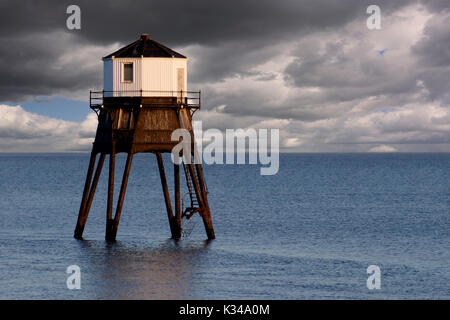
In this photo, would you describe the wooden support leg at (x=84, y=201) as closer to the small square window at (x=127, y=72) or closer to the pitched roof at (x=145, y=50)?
the small square window at (x=127, y=72)

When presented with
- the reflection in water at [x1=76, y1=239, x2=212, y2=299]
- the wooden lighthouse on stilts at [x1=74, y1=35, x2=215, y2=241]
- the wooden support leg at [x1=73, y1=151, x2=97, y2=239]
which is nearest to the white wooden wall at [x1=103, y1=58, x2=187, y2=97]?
the wooden lighthouse on stilts at [x1=74, y1=35, x2=215, y2=241]

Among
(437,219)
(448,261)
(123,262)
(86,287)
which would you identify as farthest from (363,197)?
(86,287)

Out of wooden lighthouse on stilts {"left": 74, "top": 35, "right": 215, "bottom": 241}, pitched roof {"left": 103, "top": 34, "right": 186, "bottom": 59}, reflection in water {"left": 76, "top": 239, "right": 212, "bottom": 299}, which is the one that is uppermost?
pitched roof {"left": 103, "top": 34, "right": 186, "bottom": 59}

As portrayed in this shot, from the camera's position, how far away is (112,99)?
37531mm

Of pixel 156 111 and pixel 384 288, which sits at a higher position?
pixel 156 111

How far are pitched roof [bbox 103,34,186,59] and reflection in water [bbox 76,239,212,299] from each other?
9505 mm

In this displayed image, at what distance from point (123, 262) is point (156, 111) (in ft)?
26.8

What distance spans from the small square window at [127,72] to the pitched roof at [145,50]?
1.48 ft

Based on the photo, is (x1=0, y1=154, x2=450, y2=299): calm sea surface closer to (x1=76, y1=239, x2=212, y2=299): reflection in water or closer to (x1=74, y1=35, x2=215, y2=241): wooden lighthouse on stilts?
(x1=76, y1=239, x2=212, y2=299): reflection in water

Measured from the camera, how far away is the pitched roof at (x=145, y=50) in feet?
123

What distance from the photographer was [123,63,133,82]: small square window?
37625mm

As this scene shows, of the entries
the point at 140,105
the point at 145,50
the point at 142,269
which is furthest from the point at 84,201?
the point at 142,269
